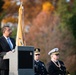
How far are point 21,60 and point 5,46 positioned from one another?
2.50ft

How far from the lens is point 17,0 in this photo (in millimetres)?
55469

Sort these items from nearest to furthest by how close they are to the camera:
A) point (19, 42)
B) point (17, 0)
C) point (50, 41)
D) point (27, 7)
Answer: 1. point (19, 42)
2. point (50, 41)
3. point (17, 0)
4. point (27, 7)

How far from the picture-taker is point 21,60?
11453mm

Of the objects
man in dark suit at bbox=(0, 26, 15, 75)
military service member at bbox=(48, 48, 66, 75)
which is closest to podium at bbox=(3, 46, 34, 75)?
man in dark suit at bbox=(0, 26, 15, 75)

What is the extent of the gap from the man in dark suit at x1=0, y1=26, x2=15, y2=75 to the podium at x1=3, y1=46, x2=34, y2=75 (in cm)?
28

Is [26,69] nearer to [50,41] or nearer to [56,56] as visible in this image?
[56,56]

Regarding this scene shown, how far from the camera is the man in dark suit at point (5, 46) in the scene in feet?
38.8

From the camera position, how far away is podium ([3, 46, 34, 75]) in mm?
11398

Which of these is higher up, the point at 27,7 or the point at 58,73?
the point at 27,7

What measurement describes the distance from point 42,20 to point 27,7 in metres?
11.7

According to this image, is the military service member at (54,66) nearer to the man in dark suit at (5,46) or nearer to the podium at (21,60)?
the man in dark suit at (5,46)

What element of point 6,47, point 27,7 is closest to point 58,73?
point 6,47

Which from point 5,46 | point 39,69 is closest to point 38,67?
point 39,69

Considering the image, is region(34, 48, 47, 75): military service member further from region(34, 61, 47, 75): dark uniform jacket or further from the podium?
the podium
